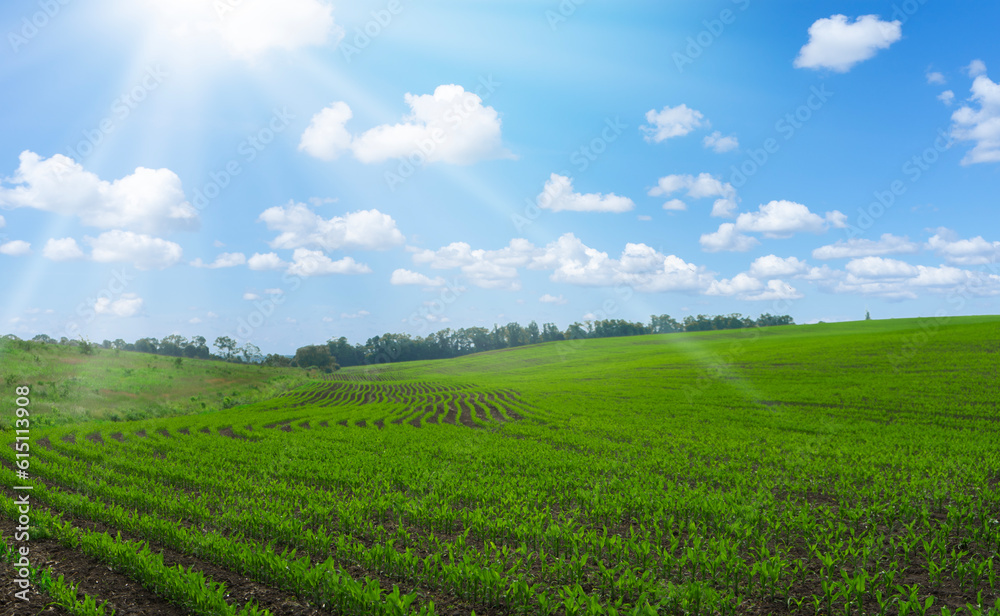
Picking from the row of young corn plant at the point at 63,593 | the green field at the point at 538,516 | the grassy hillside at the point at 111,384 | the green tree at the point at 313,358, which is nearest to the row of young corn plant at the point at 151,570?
the green field at the point at 538,516

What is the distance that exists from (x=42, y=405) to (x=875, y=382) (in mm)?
63769

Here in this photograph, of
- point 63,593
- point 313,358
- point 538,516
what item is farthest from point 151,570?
point 313,358

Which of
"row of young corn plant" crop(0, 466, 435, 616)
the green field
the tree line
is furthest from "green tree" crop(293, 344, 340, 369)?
"row of young corn plant" crop(0, 466, 435, 616)

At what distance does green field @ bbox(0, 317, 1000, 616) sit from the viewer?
24.7ft

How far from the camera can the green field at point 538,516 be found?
7.54 m

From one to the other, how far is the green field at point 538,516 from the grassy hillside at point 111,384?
1131cm

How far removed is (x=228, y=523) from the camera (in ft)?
34.8

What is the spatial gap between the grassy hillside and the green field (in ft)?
37.1

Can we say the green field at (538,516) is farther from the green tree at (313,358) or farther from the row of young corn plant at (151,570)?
the green tree at (313,358)

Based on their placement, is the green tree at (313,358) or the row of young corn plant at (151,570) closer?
the row of young corn plant at (151,570)

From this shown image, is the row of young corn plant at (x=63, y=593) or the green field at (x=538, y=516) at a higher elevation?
the row of young corn plant at (x=63, y=593)

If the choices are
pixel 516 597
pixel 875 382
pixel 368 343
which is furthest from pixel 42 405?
pixel 368 343

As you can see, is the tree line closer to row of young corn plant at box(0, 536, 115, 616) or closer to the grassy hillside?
the grassy hillside

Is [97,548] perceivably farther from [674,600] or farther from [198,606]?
[674,600]
